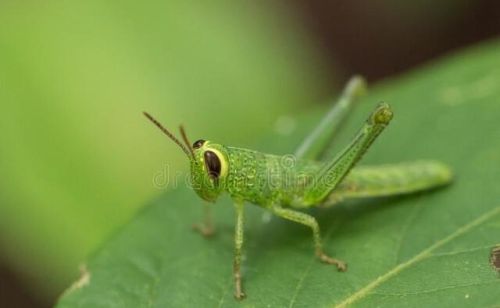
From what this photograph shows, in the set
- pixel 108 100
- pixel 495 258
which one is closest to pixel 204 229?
pixel 495 258

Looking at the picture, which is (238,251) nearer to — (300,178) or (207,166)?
(207,166)

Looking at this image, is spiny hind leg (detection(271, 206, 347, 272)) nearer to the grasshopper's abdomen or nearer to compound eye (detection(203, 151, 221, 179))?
the grasshopper's abdomen

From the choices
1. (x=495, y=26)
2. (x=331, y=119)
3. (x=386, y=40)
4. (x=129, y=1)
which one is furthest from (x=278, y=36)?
(x=495, y=26)

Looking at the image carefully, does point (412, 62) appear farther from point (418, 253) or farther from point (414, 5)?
point (418, 253)

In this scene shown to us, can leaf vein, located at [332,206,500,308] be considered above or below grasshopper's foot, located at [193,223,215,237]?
below

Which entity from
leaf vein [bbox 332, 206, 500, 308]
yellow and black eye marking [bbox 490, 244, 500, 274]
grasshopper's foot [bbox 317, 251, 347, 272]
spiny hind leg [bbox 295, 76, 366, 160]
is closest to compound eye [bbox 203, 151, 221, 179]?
grasshopper's foot [bbox 317, 251, 347, 272]

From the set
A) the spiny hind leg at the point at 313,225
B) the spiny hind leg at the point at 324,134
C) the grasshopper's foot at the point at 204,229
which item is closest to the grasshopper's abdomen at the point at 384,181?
the spiny hind leg at the point at 313,225
